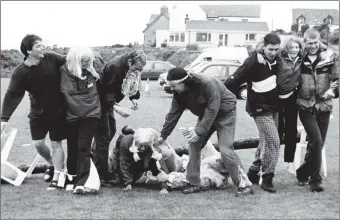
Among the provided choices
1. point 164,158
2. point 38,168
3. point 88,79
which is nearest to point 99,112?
point 88,79

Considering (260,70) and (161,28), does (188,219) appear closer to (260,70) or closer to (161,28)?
(260,70)

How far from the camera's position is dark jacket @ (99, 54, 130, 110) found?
5895mm

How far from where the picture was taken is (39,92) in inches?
226

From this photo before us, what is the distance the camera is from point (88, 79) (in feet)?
19.0

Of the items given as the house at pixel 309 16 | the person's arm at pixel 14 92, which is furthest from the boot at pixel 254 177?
the house at pixel 309 16

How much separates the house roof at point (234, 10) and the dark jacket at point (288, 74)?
77.3m

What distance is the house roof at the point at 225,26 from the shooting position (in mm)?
70188

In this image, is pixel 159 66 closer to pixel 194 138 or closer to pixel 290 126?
pixel 290 126

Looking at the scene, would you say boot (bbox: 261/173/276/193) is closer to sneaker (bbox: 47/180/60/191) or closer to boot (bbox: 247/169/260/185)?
boot (bbox: 247/169/260/185)

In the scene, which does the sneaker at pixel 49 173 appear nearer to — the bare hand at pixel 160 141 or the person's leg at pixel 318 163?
the bare hand at pixel 160 141

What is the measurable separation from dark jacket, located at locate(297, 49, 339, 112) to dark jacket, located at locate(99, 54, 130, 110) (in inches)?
82.9

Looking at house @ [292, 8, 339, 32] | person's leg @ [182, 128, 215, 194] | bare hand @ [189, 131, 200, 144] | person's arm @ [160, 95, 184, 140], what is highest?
house @ [292, 8, 339, 32]

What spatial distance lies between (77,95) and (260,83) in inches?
82.9

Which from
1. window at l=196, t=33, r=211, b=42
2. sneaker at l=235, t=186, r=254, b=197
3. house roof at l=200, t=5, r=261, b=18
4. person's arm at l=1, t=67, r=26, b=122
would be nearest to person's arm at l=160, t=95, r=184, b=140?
sneaker at l=235, t=186, r=254, b=197
